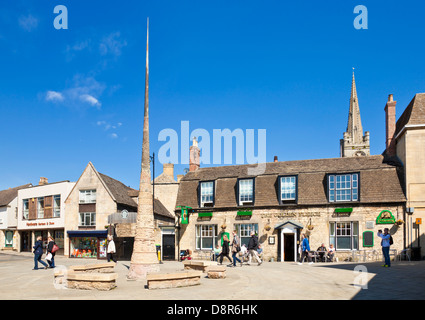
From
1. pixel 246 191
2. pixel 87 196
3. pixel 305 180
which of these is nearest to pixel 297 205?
pixel 305 180

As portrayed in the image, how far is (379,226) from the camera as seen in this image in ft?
88.8

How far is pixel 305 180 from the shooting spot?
98.4 feet

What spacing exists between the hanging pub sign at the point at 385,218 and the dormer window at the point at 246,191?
9048mm

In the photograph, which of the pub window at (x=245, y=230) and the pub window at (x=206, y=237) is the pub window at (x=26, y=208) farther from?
the pub window at (x=245, y=230)

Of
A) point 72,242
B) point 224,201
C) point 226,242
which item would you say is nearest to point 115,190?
point 72,242

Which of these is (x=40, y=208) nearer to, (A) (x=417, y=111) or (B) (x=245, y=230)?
(B) (x=245, y=230)

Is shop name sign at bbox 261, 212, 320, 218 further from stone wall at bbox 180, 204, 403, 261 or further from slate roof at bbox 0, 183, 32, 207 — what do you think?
slate roof at bbox 0, 183, 32, 207

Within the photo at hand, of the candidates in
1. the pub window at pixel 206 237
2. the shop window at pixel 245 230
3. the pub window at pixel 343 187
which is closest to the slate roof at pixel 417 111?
the pub window at pixel 343 187

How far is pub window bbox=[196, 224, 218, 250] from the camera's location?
31.0m

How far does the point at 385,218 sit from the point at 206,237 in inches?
515

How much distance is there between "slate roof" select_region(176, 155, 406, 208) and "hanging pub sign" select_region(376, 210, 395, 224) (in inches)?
31.9

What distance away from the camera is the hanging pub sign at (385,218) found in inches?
1055
